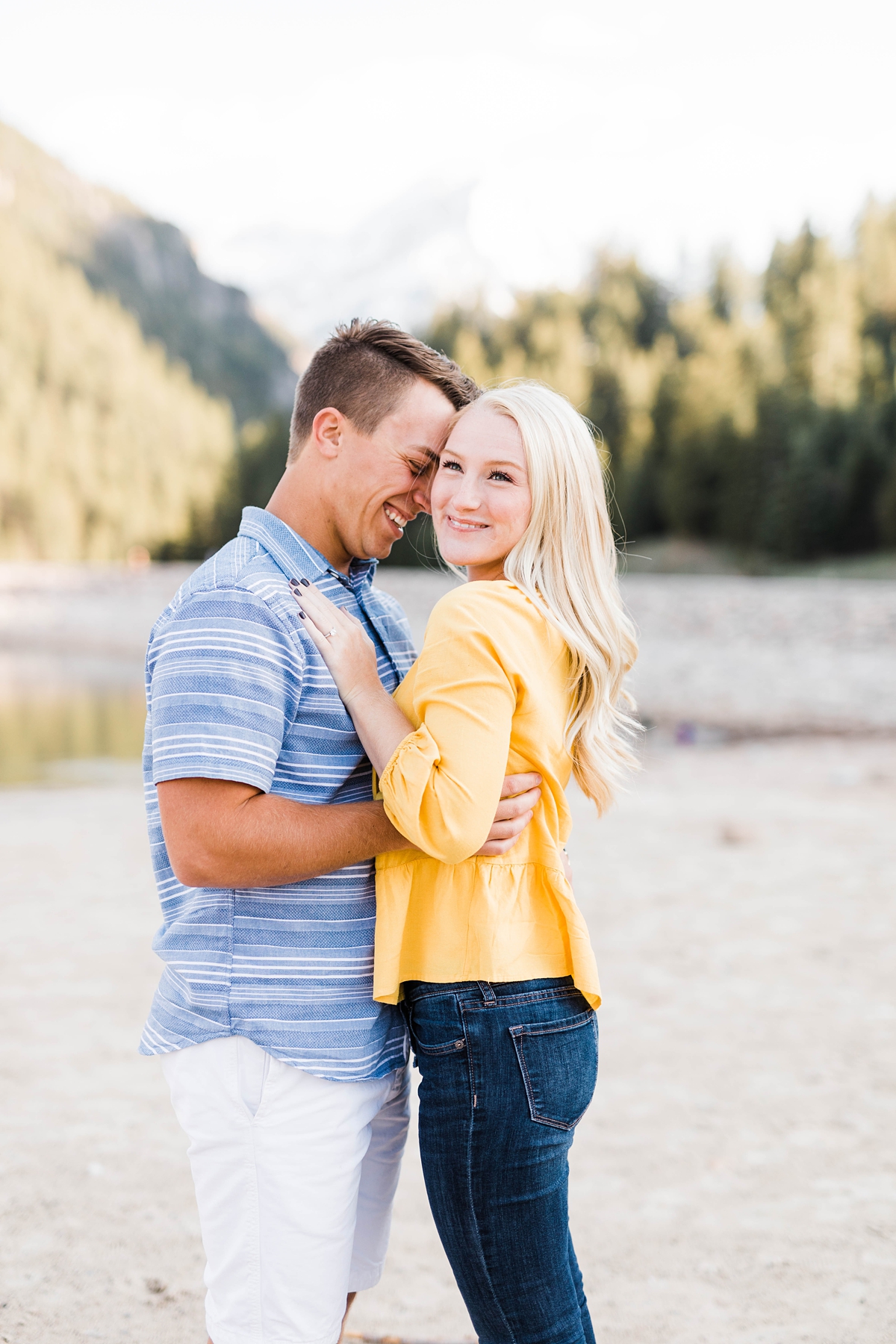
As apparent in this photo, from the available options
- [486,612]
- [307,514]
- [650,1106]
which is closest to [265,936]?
[486,612]

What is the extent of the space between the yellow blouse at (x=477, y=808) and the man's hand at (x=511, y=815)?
44 mm

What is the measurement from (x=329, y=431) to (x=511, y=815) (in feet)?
2.76

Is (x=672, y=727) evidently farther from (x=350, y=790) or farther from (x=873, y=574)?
(x=873, y=574)

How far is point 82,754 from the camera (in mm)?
16891

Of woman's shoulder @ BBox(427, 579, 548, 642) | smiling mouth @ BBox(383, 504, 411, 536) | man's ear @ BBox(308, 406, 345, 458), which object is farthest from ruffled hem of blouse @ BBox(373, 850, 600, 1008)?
man's ear @ BBox(308, 406, 345, 458)

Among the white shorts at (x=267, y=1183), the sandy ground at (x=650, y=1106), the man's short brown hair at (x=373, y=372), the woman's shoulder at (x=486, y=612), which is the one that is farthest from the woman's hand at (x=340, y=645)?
the sandy ground at (x=650, y=1106)

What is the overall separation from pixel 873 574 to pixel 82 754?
2799 cm

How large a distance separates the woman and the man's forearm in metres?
0.12

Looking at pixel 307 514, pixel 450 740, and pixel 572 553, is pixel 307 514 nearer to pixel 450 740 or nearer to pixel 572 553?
pixel 572 553

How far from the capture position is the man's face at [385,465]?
2.13 meters

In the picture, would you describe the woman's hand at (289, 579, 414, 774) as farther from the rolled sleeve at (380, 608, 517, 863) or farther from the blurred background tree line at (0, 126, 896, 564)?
the blurred background tree line at (0, 126, 896, 564)

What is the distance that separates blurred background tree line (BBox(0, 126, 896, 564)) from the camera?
1689 inches

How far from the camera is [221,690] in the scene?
177 centimetres

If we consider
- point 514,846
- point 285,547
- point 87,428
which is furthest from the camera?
point 87,428
